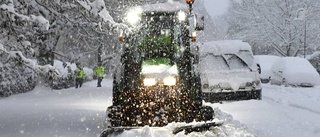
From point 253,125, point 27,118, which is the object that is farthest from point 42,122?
point 253,125

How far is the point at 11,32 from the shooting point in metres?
6.56

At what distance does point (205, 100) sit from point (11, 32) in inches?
278

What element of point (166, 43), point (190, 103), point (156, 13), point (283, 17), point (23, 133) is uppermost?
point (283, 17)

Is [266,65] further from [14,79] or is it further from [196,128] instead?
[196,128]

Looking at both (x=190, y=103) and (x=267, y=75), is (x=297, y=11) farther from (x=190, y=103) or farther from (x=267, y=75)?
(x=190, y=103)

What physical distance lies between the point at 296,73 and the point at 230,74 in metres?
7.58

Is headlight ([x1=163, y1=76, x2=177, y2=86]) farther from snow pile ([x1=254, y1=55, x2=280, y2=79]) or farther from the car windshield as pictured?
snow pile ([x1=254, y1=55, x2=280, y2=79])

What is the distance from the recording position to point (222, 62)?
13.2 m

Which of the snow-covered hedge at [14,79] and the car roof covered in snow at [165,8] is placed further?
the snow-covered hedge at [14,79]

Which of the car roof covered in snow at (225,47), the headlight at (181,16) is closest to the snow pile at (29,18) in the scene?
the headlight at (181,16)

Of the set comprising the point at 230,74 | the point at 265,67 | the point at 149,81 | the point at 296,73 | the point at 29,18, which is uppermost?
the point at 265,67

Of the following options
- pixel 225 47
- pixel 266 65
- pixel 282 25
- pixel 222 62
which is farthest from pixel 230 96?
pixel 282 25

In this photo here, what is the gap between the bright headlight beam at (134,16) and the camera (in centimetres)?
722

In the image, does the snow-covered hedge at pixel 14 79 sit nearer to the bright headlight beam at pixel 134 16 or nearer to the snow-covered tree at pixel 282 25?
the bright headlight beam at pixel 134 16
